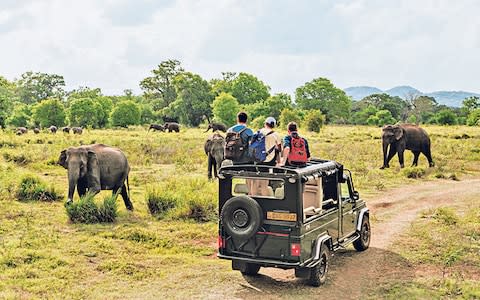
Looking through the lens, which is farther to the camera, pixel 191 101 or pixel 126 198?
pixel 191 101

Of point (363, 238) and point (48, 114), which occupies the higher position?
point (48, 114)

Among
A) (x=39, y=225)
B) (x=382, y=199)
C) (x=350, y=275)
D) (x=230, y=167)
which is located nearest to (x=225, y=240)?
(x=230, y=167)

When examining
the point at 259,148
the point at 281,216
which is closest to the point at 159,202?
the point at 259,148

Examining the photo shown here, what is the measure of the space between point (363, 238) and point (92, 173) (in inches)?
285

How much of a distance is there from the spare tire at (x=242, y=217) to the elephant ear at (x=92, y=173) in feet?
22.2

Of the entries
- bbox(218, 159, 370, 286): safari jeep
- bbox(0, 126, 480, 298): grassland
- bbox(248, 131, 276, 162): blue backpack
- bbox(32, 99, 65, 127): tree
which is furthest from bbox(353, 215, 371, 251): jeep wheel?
bbox(32, 99, 65, 127): tree

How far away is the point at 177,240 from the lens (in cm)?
1252

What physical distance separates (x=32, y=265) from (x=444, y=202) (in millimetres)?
12237

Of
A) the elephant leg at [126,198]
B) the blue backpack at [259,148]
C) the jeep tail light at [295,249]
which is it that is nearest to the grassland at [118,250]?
the elephant leg at [126,198]

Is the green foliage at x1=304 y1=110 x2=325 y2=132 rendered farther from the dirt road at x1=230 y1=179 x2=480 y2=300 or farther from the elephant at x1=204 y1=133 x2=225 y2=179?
the dirt road at x1=230 y1=179 x2=480 y2=300

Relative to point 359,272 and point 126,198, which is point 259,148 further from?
point 126,198

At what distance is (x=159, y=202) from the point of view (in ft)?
49.4

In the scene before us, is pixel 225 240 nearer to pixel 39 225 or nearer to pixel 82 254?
pixel 82 254

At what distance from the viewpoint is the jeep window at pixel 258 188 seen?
9.18 m
